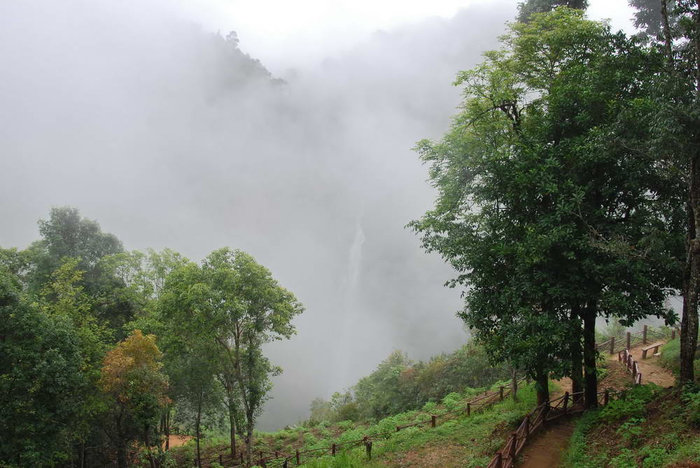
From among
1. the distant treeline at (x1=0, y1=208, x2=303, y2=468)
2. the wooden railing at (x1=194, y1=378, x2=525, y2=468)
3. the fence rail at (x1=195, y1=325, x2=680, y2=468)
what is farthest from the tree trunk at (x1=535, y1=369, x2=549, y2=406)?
the distant treeline at (x1=0, y1=208, x2=303, y2=468)

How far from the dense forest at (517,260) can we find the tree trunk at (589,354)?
6 cm

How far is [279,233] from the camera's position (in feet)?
421

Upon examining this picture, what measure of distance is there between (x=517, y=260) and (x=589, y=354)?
3654 millimetres

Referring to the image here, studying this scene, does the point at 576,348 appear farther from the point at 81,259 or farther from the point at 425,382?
the point at 81,259

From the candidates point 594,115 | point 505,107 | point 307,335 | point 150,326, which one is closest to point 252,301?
point 150,326

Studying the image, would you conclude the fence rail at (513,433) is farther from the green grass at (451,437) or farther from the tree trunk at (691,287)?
the tree trunk at (691,287)

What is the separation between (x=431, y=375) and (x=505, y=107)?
1936 cm

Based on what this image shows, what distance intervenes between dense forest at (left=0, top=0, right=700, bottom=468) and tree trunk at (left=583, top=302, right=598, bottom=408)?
0.06 m

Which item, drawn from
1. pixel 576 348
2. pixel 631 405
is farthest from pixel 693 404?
pixel 576 348

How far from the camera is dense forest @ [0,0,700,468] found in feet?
34.3

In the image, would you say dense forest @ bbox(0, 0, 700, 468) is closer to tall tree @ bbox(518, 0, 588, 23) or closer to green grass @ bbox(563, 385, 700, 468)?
tall tree @ bbox(518, 0, 588, 23)

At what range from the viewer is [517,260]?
11789 millimetres

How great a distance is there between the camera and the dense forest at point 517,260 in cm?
1046

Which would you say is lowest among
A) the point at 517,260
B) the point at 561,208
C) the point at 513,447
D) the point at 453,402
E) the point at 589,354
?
the point at 513,447
